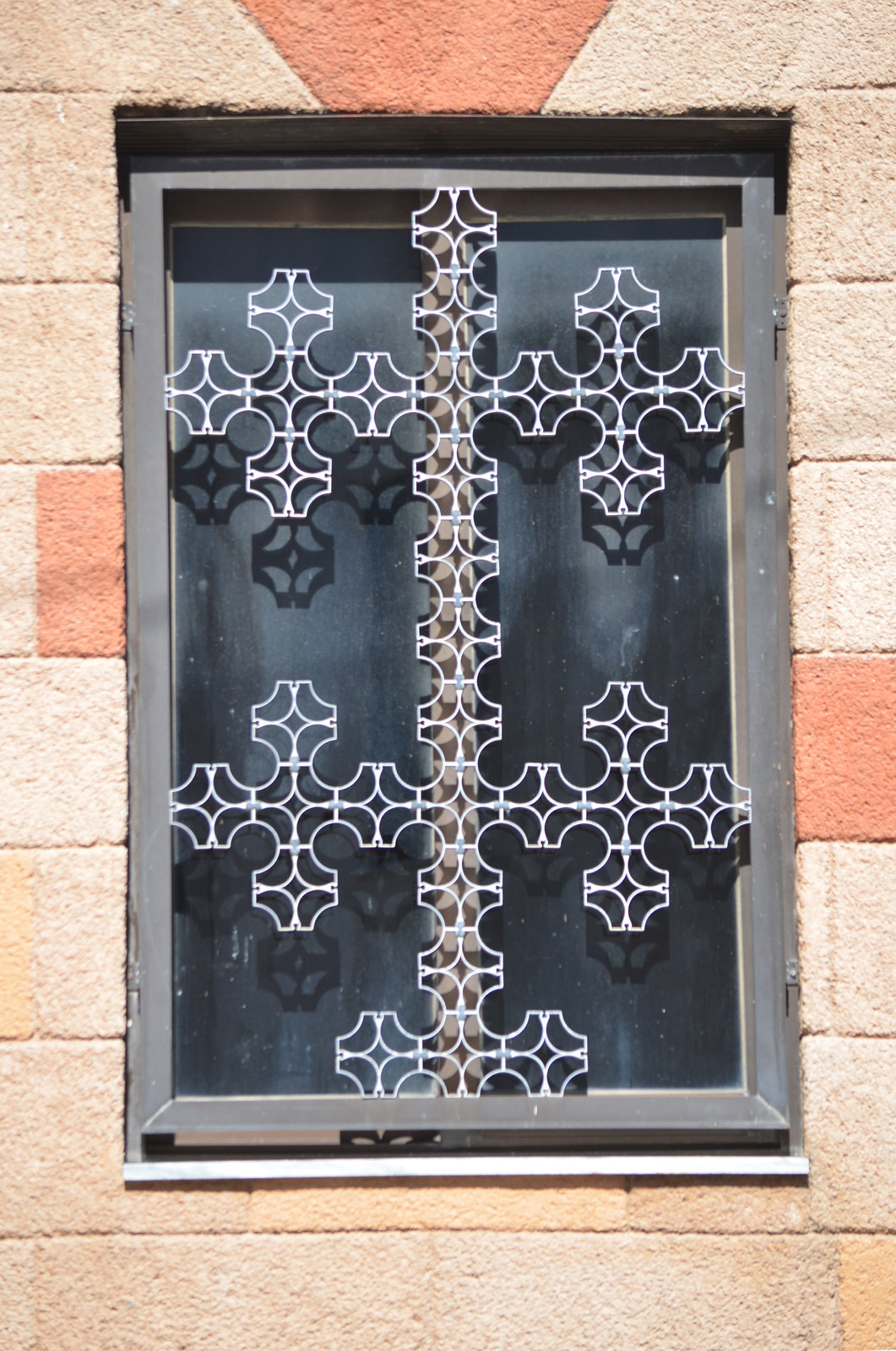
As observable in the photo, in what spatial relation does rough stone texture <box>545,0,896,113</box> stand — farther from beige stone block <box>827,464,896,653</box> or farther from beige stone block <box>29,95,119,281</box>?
beige stone block <box>29,95,119,281</box>

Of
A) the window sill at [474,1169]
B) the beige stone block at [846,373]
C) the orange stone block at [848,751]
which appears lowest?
the window sill at [474,1169]

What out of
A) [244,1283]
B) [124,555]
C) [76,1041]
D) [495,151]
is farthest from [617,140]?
[244,1283]

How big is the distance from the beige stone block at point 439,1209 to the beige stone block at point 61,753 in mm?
1005

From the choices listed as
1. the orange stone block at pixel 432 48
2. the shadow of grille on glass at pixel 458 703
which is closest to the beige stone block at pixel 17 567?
the shadow of grille on glass at pixel 458 703

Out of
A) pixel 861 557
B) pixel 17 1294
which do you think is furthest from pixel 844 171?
pixel 17 1294

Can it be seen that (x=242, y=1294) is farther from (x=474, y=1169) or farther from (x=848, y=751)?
(x=848, y=751)

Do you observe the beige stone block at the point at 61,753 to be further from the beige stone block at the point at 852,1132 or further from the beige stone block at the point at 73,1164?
the beige stone block at the point at 852,1132

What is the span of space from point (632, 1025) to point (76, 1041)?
55.6 inches

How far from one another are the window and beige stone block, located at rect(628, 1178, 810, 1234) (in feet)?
0.39

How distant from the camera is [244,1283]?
2.64 metres

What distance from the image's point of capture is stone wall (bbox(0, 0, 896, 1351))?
2.65m

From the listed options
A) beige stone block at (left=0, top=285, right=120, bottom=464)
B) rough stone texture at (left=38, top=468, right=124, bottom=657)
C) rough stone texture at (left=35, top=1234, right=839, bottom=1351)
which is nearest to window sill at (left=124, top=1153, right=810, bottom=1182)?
rough stone texture at (left=35, top=1234, right=839, bottom=1351)

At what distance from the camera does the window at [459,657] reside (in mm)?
2760

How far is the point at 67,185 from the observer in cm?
271
